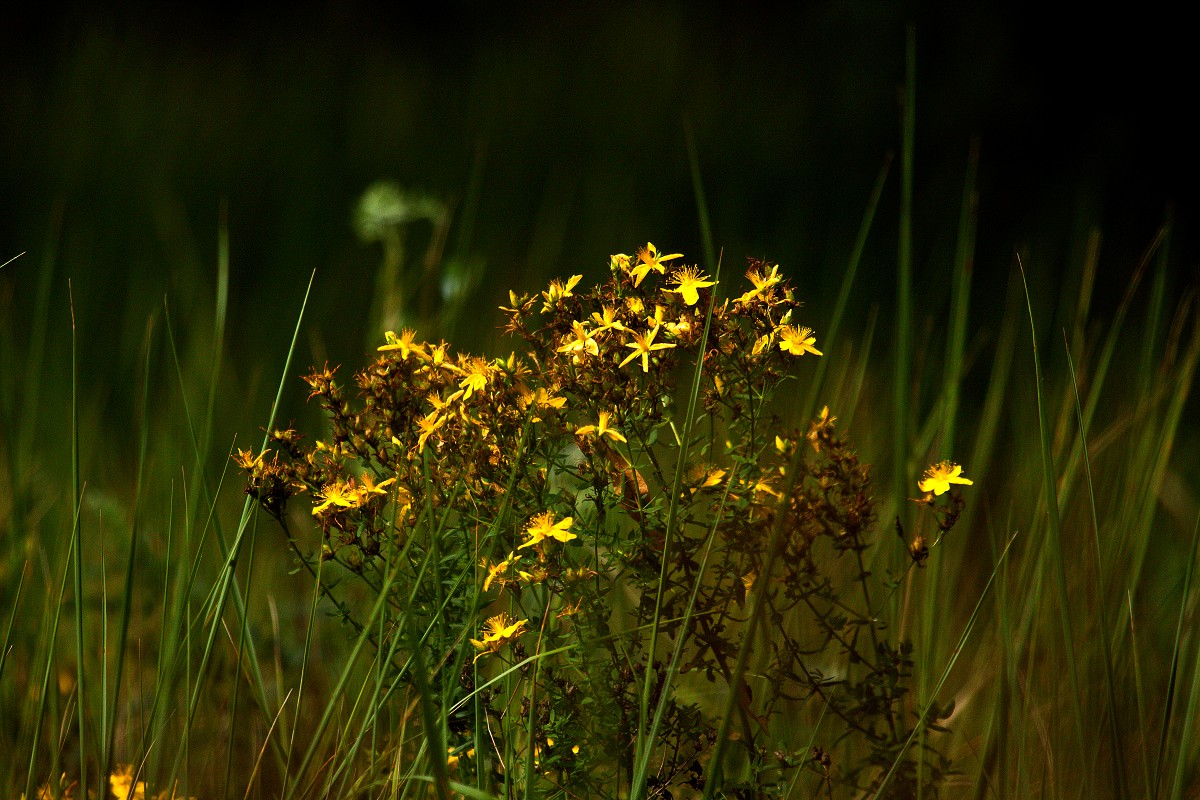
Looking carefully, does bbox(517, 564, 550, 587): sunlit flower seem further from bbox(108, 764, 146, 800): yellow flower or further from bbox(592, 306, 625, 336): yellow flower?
bbox(108, 764, 146, 800): yellow flower

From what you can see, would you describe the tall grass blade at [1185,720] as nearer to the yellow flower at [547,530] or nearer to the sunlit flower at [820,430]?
the sunlit flower at [820,430]

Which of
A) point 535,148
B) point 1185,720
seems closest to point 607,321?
point 1185,720

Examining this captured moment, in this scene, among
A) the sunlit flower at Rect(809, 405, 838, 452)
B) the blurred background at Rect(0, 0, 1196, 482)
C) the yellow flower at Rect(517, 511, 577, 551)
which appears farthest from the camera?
the blurred background at Rect(0, 0, 1196, 482)

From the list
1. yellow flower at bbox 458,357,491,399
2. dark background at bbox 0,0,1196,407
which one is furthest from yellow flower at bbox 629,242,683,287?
dark background at bbox 0,0,1196,407

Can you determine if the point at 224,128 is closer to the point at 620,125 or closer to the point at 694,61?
the point at 620,125

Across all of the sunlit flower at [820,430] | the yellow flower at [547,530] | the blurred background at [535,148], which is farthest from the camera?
the blurred background at [535,148]

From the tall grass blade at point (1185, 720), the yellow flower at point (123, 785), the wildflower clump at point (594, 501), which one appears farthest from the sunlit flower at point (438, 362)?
the tall grass blade at point (1185, 720)
